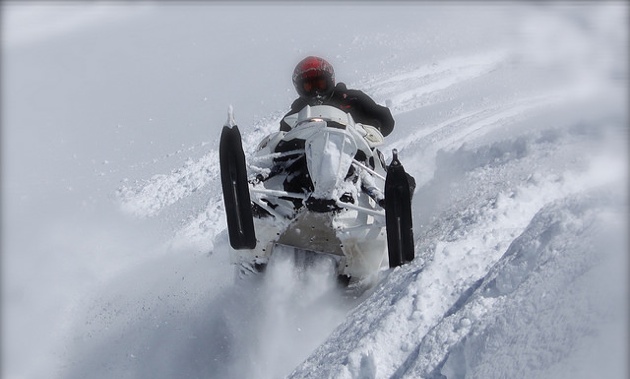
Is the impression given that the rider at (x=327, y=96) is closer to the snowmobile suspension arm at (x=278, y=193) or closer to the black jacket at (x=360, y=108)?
the black jacket at (x=360, y=108)

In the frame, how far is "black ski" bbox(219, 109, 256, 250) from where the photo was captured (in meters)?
5.71

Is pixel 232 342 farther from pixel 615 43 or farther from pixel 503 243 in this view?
pixel 615 43

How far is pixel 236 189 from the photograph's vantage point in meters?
5.76

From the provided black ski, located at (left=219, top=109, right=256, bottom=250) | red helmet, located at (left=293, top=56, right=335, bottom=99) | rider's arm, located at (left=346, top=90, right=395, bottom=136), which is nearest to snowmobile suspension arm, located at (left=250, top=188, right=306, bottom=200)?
black ski, located at (left=219, top=109, right=256, bottom=250)

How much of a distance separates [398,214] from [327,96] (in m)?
1.62

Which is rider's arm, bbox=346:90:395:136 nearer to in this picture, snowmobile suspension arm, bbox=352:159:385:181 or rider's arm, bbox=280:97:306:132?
rider's arm, bbox=280:97:306:132

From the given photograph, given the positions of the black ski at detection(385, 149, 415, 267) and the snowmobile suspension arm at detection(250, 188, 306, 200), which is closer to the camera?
the black ski at detection(385, 149, 415, 267)

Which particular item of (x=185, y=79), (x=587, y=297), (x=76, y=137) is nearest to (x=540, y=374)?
(x=587, y=297)

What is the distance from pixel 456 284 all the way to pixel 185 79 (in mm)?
8786

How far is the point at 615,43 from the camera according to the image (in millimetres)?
6891

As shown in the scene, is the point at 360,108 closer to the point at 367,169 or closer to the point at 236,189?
the point at 367,169

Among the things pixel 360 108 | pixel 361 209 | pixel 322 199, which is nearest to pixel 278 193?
pixel 322 199

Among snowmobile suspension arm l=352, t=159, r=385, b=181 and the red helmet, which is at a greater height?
the red helmet

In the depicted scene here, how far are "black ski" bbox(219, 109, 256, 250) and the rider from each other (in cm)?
108
